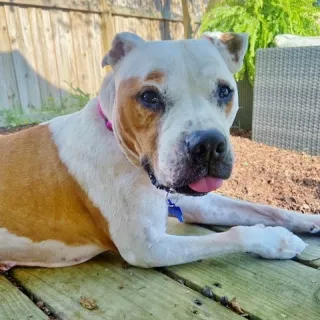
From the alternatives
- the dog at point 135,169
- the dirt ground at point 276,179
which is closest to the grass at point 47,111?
the dirt ground at point 276,179

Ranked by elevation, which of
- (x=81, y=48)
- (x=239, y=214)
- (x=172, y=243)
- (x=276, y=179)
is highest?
(x=81, y=48)

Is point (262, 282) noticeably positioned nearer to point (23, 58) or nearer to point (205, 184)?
point (205, 184)

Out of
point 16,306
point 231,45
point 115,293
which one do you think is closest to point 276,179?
point 231,45

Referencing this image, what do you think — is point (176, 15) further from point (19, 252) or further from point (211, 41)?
point (19, 252)

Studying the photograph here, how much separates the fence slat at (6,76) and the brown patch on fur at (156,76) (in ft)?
13.4

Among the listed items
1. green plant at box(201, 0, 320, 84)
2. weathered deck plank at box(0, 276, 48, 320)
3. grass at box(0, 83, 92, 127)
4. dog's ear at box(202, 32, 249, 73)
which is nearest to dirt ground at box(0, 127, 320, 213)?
dog's ear at box(202, 32, 249, 73)

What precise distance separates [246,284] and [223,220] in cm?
59

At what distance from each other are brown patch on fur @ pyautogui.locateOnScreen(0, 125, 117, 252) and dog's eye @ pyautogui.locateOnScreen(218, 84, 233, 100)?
72 centimetres

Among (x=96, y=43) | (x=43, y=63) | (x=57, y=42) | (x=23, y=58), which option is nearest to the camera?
(x=23, y=58)

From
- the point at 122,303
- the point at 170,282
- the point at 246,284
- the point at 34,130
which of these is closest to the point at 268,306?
the point at 246,284

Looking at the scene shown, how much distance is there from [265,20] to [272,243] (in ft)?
13.2

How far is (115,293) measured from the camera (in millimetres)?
1409

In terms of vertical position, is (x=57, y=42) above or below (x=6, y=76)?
above

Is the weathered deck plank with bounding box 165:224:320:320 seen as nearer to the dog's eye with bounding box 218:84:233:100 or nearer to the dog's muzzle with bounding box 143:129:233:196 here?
the dog's muzzle with bounding box 143:129:233:196
